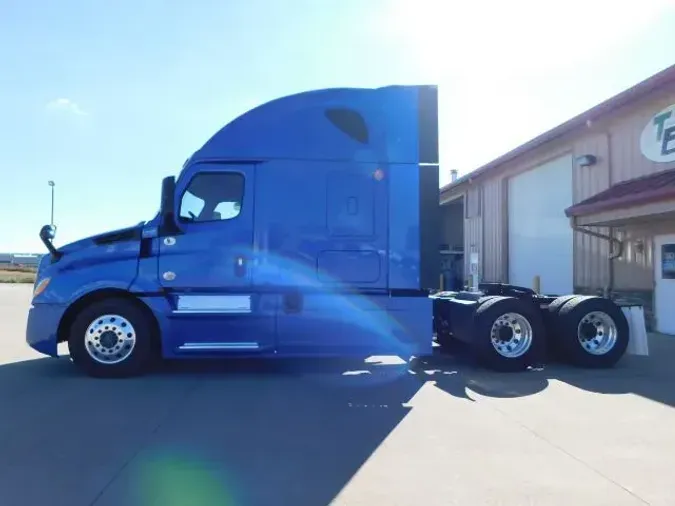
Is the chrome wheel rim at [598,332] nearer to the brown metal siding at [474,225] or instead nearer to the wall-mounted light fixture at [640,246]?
the wall-mounted light fixture at [640,246]

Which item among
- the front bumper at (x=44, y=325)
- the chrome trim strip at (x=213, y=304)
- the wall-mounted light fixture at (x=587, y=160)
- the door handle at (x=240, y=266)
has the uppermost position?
the wall-mounted light fixture at (x=587, y=160)

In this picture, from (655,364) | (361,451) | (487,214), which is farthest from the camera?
(487,214)

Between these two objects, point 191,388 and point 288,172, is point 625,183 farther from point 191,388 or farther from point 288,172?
point 191,388

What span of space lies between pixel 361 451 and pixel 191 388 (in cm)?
295

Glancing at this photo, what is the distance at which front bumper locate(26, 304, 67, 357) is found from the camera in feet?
23.8

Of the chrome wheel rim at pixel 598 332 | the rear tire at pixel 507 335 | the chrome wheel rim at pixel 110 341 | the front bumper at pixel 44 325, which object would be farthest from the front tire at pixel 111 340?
the chrome wheel rim at pixel 598 332

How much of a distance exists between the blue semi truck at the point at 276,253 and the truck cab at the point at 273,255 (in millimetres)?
14

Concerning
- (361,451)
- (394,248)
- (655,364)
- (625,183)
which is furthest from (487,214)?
(361,451)

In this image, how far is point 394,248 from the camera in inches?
297

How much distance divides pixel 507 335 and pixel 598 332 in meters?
1.50

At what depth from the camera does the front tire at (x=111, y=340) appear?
7.27m

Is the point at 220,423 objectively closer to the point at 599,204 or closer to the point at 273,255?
the point at 273,255

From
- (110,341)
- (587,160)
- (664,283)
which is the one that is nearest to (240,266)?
(110,341)

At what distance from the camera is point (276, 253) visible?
24.4 ft
